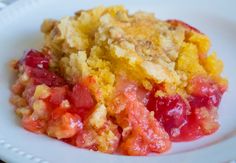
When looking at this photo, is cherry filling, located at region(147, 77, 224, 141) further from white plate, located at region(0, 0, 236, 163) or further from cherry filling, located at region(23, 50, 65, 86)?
cherry filling, located at region(23, 50, 65, 86)

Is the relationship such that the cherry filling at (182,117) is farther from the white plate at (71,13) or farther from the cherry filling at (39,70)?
the cherry filling at (39,70)

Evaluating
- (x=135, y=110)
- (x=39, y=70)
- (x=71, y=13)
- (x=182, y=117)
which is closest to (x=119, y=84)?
(x=135, y=110)

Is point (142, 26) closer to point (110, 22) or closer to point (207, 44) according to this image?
point (110, 22)

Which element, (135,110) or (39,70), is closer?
(135,110)

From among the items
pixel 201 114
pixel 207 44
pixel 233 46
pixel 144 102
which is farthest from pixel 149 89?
pixel 233 46

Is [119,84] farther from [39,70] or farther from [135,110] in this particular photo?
[39,70]

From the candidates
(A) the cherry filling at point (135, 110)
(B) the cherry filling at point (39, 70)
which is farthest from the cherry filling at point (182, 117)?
(B) the cherry filling at point (39, 70)

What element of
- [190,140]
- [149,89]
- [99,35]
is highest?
[99,35]

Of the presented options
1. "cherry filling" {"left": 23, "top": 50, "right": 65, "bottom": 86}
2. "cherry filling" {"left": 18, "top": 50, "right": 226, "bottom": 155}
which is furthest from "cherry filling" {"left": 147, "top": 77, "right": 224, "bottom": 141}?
"cherry filling" {"left": 23, "top": 50, "right": 65, "bottom": 86}
